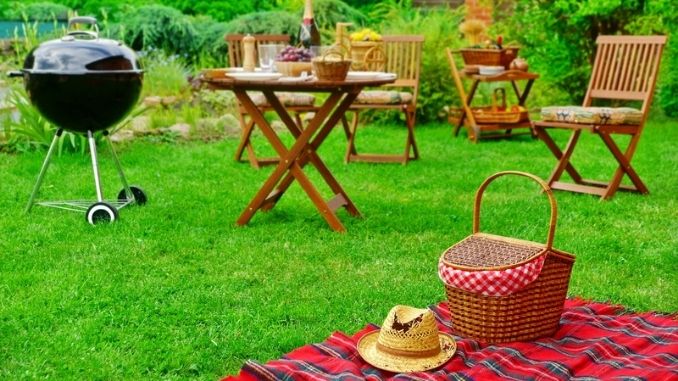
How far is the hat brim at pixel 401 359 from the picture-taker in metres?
2.99

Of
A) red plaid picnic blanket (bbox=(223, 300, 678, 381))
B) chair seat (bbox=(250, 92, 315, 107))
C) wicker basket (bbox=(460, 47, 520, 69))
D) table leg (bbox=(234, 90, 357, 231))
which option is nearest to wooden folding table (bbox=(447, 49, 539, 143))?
wicker basket (bbox=(460, 47, 520, 69))

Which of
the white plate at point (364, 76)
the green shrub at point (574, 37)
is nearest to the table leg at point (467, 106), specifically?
the green shrub at point (574, 37)

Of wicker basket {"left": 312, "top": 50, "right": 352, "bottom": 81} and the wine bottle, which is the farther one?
the wine bottle

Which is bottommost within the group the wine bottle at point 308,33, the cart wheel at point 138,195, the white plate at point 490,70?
the cart wheel at point 138,195

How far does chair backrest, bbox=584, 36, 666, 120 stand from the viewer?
19.8 feet

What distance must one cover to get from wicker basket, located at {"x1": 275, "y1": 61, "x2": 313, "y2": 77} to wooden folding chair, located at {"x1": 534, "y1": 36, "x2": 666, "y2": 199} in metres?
1.90

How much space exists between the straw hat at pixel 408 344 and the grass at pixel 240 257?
0.38m

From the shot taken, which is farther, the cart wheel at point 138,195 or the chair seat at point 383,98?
the chair seat at point 383,98

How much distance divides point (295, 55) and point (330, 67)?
15.6 inches

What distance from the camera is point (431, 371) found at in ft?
9.80

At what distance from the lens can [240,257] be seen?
441 centimetres

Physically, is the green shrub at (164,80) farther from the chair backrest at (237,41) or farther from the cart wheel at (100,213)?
the cart wheel at (100,213)

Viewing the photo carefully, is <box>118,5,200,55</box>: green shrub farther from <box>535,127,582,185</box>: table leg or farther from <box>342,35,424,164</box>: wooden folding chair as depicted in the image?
<box>535,127,582,185</box>: table leg

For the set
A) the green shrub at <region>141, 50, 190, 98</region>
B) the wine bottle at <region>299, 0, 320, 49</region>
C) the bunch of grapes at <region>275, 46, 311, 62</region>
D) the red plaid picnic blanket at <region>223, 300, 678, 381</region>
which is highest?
the wine bottle at <region>299, 0, 320, 49</region>
